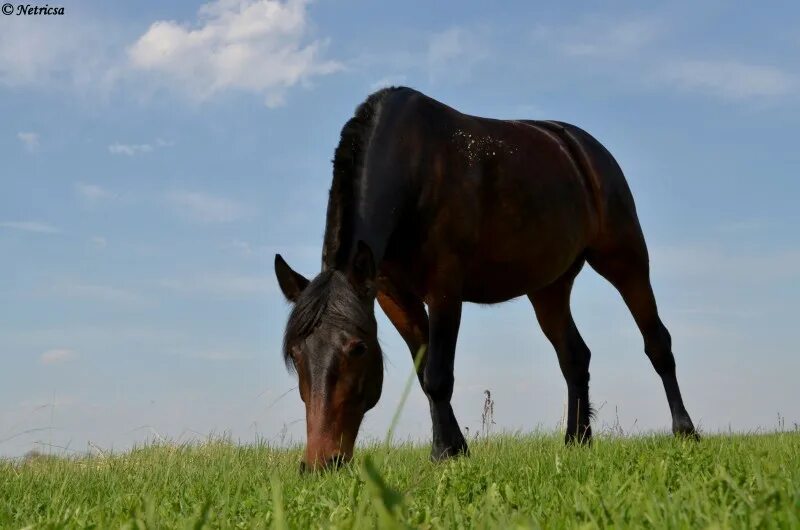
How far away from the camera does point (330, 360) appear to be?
217 inches

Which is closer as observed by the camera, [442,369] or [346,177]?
[346,177]

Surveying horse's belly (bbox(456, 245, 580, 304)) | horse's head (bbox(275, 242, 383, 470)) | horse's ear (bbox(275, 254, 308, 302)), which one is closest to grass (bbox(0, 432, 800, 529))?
horse's head (bbox(275, 242, 383, 470))

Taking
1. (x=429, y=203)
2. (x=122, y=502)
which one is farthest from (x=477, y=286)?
(x=122, y=502)

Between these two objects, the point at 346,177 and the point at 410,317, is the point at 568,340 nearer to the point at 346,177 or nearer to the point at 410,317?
the point at 410,317

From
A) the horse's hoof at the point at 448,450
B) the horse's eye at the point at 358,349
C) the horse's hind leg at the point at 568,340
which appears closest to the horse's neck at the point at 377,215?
the horse's eye at the point at 358,349

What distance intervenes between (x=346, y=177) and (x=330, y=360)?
1826 mm

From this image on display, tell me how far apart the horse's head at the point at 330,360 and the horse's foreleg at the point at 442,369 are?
1.28 meters

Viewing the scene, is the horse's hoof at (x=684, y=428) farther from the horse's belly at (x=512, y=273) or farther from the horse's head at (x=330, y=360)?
the horse's head at (x=330, y=360)

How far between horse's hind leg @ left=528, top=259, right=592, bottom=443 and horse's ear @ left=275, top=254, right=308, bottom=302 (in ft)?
13.0

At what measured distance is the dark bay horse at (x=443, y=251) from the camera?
221 inches

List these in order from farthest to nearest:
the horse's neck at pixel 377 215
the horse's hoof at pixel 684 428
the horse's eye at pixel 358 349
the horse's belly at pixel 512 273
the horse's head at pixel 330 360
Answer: the horse's hoof at pixel 684 428 → the horse's belly at pixel 512 273 → the horse's neck at pixel 377 215 → the horse's eye at pixel 358 349 → the horse's head at pixel 330 360

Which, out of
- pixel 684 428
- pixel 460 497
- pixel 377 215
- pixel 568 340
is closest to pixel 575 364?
pixel 568 340

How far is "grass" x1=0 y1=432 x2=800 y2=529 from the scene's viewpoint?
7.48 ft

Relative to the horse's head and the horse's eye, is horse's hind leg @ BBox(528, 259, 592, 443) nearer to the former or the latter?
the horse's head
